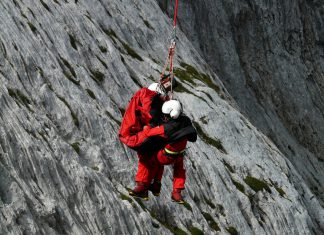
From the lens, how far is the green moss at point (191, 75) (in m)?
54.4

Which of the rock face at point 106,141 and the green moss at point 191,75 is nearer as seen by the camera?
the rock face at point 106,141

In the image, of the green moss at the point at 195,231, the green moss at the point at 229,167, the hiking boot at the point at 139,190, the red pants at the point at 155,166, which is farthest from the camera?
the green moss at the point at 229,167

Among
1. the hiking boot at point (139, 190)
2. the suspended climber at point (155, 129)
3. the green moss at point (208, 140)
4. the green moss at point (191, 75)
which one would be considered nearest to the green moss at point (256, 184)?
the green moss at point (208, 140)

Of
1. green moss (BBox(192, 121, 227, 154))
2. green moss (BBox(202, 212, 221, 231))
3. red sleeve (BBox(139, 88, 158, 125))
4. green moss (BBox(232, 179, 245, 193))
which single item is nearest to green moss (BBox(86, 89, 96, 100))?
green moss (BBox(202, 212, 221, 231))

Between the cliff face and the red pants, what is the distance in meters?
51.9

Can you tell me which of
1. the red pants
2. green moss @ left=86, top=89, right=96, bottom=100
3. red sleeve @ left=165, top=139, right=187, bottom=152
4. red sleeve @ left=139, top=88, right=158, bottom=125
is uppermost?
red sleeve @ left=139, top=88, right=158, bottom=125

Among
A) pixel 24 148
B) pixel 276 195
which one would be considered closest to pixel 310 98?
pixel 276 195

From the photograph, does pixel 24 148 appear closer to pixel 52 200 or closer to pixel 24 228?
pixel 52 200

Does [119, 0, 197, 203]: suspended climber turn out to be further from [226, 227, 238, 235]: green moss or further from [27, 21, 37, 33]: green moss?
[27, 21, 37, 33]: green moss

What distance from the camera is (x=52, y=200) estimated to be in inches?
1029

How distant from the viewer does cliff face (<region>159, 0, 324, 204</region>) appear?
77.3 m

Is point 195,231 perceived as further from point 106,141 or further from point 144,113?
point 144,113

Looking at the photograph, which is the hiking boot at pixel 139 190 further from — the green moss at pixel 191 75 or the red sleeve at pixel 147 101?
the green moss at pixel 191 75

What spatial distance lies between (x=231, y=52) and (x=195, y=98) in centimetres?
3350
